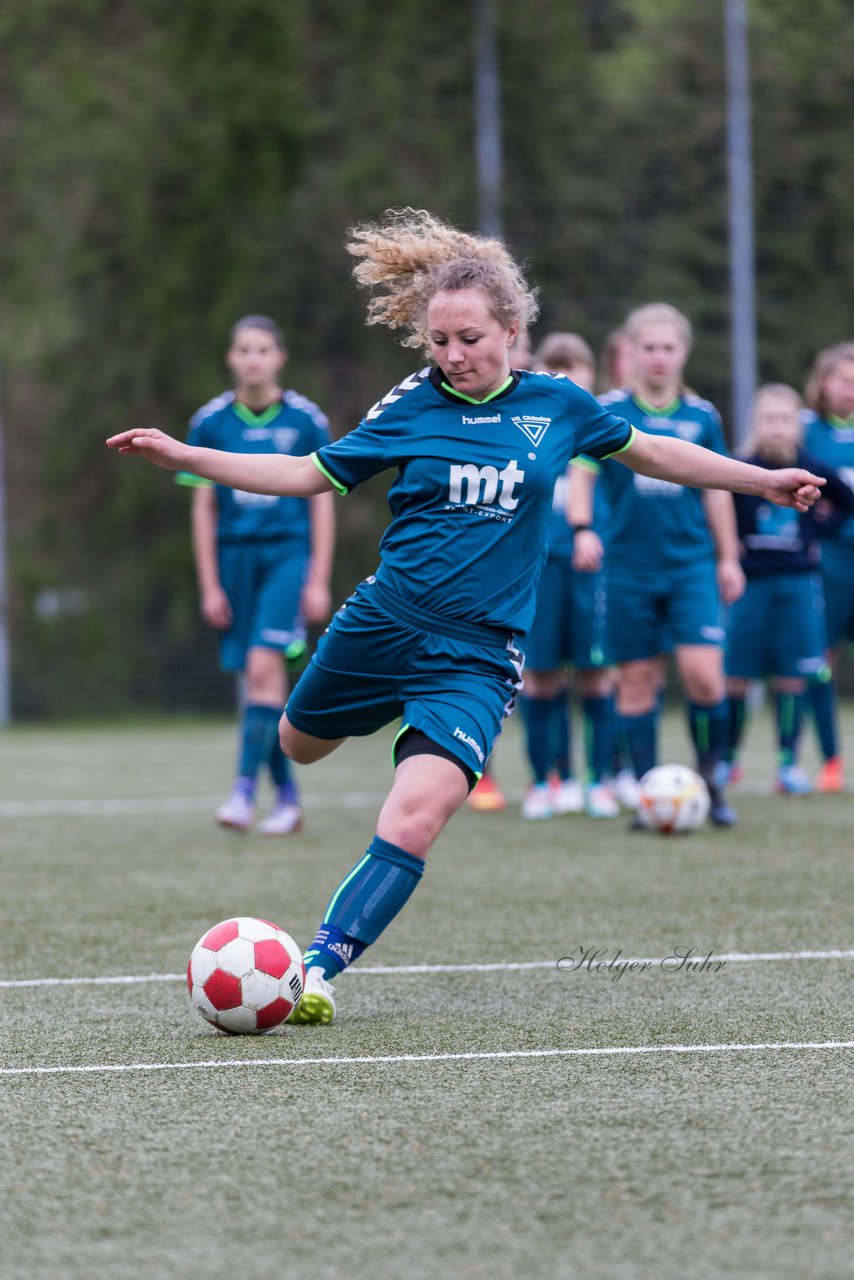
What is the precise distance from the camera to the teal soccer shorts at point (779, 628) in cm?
898

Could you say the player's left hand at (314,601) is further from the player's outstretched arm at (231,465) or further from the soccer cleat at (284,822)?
the player's outstretched arm at (231,465)

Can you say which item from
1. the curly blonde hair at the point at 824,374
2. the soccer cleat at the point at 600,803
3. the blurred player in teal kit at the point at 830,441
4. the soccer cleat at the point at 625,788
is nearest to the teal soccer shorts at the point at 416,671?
the soccer cleat at the point at 600,803

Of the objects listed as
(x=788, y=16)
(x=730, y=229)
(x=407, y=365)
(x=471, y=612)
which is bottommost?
(x=471, y=612)

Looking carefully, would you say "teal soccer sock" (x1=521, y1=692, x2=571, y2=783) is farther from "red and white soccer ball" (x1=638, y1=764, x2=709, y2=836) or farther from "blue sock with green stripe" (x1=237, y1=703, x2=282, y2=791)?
"blue sock with green stripe" (x1=237, y1=703, x2=282, y2=791)

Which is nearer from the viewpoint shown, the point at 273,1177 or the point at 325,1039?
the point at 273,1177

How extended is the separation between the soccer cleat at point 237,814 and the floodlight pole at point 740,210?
10849 millimetres

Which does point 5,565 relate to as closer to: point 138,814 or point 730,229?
point 730,229

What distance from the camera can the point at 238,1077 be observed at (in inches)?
131

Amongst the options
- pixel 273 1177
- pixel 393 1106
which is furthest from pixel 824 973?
pixel 273 1177

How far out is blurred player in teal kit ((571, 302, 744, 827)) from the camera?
23.6ft

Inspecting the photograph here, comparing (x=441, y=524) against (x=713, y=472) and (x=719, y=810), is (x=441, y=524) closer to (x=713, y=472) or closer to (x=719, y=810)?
(x=713, y=472)

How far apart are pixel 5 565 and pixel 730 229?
25.9ft

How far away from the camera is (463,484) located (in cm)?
408

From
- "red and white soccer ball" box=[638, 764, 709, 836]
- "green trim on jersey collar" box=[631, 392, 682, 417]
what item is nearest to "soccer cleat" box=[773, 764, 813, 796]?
"red and white soccer ball" box=[638, 764, 709, 836]
